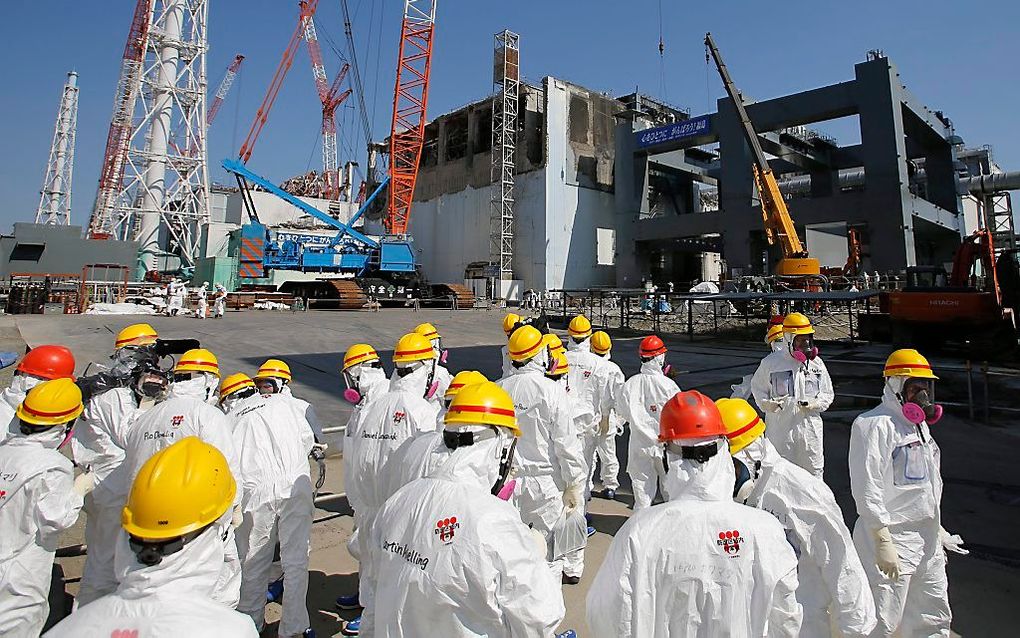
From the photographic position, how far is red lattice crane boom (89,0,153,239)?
35.2 metres

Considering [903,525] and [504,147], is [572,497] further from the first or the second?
[504,147]

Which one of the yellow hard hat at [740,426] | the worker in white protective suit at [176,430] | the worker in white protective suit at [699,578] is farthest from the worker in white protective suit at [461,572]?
the worker in white protective suit at [176,430]

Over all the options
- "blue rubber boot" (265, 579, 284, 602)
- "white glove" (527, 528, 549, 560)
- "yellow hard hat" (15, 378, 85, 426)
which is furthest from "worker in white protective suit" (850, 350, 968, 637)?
"yellow hard hat" (15, 378, 85, 426)

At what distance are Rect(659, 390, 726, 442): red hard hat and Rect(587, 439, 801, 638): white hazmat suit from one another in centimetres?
27

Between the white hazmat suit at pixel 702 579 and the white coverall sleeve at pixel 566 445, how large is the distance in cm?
198

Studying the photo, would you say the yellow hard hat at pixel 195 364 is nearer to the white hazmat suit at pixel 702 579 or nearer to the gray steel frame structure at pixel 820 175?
the white hazmat suit at pixel 702 579

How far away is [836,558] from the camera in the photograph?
233cm

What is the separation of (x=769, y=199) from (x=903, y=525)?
2616 cm

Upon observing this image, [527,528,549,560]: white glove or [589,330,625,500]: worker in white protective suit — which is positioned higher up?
[527,528,549,560]: white glove

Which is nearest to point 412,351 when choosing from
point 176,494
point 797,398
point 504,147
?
point 176,494

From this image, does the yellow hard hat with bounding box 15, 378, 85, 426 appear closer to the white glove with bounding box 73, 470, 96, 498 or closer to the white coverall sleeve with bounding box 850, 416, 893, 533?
the white glove with bounding box 73, 470, 96, 498

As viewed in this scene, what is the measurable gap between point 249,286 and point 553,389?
2894 cm

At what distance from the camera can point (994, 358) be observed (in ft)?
42.8

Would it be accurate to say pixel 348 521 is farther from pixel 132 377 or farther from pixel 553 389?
pixel 553 389
